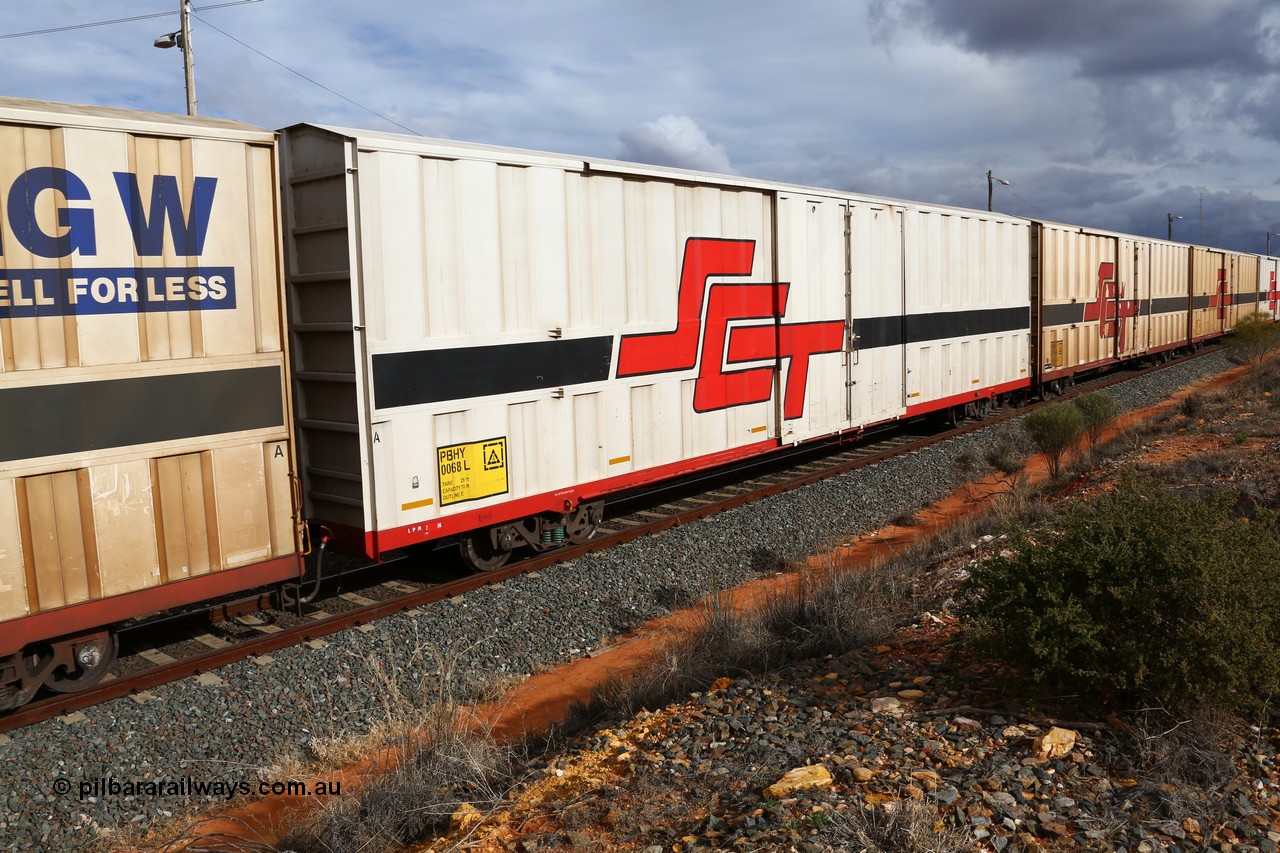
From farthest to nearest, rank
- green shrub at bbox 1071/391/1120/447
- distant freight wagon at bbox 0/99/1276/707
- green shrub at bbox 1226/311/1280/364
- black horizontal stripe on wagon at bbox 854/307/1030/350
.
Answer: green shrub at bbox 1226/311/1280/364 < green shrub at bbox 1071/391/1120/447 < black horizontal stripe on wagon at bbox 854/307/1030/350 < distant freight wagon at bbox 0/99/1276/707

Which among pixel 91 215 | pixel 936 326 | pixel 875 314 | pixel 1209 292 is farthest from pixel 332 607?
pixel 1209 292

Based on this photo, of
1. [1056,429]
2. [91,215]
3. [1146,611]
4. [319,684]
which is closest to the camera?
[1146,611]

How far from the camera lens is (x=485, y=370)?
8.51 metres

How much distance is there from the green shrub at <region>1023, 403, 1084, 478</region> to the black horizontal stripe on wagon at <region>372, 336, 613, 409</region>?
7843mm

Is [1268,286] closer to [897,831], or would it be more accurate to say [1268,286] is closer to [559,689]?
[559,689]

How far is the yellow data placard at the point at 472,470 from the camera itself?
327 inches

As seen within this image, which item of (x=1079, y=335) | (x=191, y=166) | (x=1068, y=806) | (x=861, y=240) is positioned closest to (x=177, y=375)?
(x=191, y=166)

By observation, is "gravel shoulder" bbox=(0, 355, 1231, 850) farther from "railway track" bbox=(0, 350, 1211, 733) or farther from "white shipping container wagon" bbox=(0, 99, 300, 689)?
"white shipping container wagon" bbox=(0, 99, 300, 689)

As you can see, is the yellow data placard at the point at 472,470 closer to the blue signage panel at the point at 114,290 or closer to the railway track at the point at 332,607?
the railway track at the point at 332,607

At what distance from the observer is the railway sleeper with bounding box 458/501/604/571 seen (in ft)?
30.3

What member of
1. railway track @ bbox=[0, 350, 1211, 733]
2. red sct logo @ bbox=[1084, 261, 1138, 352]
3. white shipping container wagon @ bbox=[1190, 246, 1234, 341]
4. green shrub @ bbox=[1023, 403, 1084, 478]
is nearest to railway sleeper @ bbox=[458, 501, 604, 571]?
railway track @ bbox=[0, 350, 1211, 733]

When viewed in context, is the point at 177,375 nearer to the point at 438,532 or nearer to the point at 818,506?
the point at 438,532

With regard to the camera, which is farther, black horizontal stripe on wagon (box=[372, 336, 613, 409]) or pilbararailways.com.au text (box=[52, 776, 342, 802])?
black horizontal stripe on wagon (box=[372, 336, 613, 409])

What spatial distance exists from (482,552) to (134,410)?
3.83 metres
